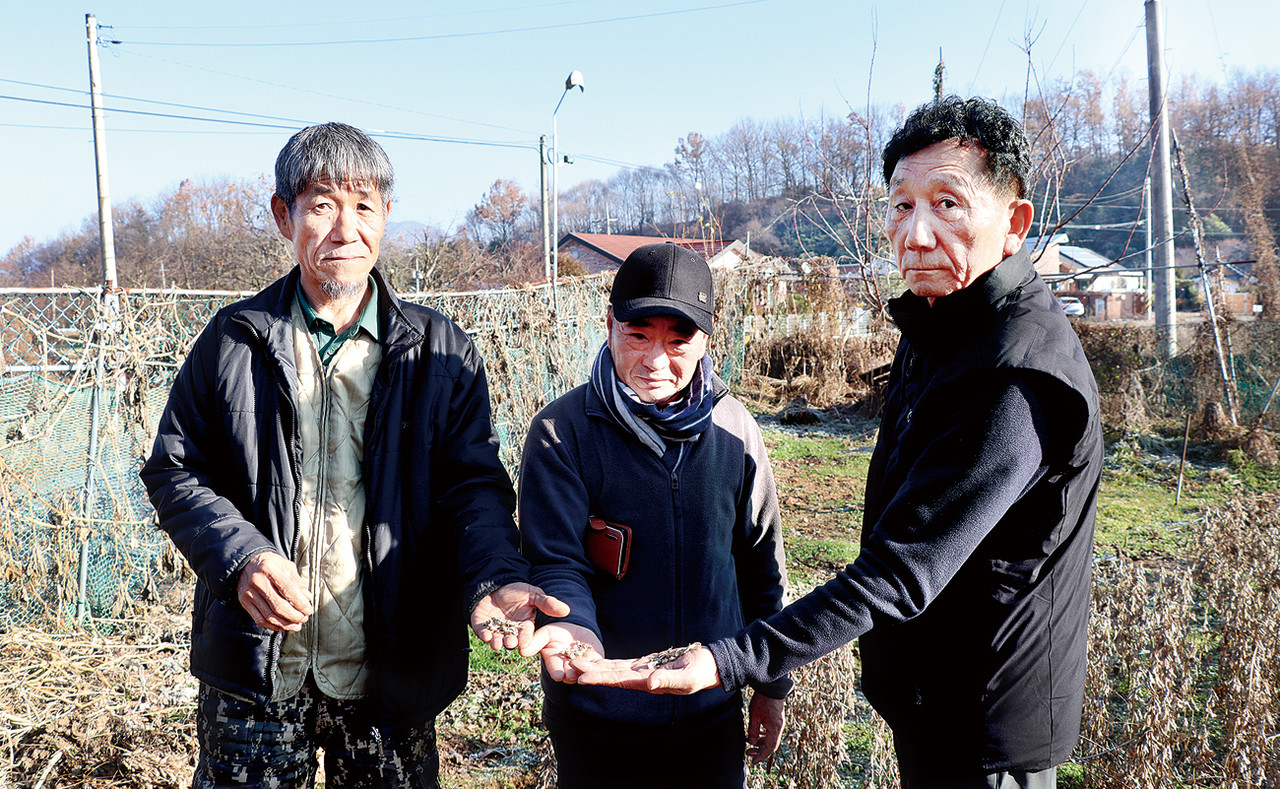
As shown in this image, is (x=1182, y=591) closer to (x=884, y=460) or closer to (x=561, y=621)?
(x=884, y=460)

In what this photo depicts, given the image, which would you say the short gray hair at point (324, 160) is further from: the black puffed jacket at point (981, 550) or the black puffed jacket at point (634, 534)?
the black puffed jacket at point (981, 550)

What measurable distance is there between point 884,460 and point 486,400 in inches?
40.1

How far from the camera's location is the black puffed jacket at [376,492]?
184cm

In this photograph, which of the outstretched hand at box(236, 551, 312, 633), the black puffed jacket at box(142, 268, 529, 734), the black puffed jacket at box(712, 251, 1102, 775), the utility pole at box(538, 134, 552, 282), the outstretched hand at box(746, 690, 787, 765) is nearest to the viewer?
the black puffed jacket at box(712, 251, 1102, 775)

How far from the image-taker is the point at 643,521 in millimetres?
1901

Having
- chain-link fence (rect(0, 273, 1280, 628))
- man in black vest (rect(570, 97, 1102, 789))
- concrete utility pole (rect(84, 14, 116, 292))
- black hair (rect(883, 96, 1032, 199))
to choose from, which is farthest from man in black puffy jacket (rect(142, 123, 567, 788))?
concrete utility pole (rect(84, 14, 116, 292))

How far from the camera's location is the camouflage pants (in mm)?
1857

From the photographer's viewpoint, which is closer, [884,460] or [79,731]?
[884,460]

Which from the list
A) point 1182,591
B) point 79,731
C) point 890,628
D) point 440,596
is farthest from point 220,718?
point 1182,591

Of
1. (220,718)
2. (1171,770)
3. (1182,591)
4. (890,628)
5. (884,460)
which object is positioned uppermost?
(884,460)

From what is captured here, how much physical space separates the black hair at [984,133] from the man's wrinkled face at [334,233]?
4.23ft

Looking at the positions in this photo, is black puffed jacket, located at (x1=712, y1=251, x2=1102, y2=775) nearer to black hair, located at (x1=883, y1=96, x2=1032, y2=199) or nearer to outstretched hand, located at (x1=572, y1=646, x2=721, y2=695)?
outstretched hand, located at (x1=572, y1=646, x2=721, y2=695)

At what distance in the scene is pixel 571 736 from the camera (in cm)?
188

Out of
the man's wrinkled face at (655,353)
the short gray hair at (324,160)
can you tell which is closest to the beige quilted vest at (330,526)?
the short gray hair at (324,160)
